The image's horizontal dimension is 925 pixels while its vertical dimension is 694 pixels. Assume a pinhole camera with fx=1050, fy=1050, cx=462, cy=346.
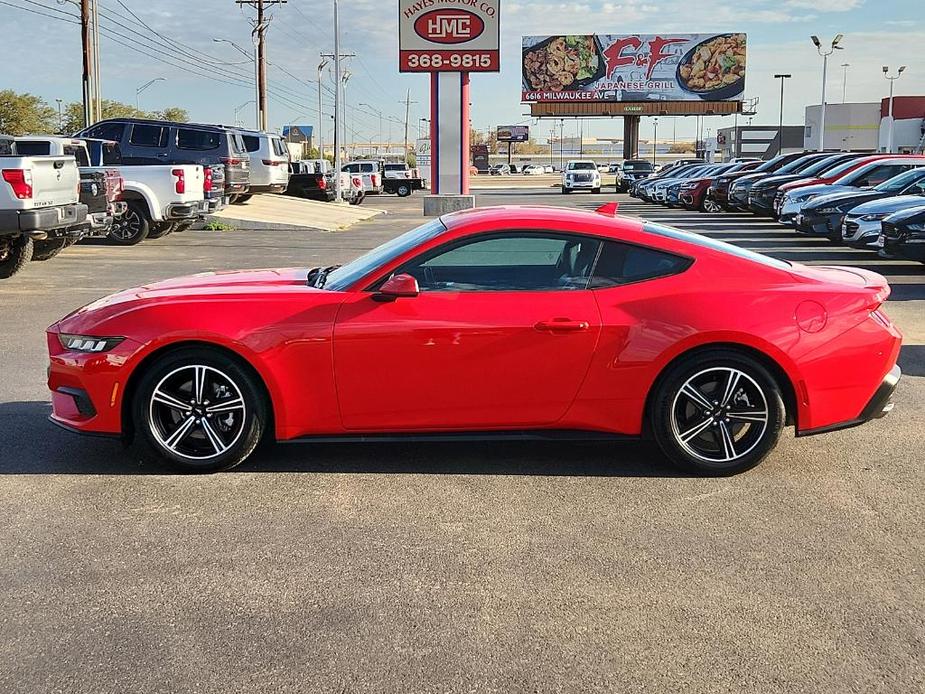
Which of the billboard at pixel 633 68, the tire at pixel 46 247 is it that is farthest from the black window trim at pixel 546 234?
the billboard at pixel 633 68

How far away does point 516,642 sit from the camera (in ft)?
12.1

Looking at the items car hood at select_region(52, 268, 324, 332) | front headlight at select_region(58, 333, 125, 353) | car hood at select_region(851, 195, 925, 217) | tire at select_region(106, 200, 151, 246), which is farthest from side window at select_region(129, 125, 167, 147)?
front headlight at select_region(58, 333, 125, 353)

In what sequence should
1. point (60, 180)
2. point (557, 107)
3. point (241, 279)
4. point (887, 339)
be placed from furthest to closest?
point (557, 107) < point (60, 180) < point (241, 279) < point (887, 339)

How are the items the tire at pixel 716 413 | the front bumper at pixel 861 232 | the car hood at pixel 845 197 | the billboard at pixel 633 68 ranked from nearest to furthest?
the tire at pixel 716 413
the front bumper at pixel 861 232
the car hood at pixel 845 197
the billboard at pixel 633 68

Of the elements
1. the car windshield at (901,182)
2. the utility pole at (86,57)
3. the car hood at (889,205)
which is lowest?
the car hood at (889,205)

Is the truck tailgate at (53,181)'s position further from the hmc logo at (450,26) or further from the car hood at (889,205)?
the hmc logo at (450,26)

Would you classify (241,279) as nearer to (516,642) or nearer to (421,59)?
(516,642)

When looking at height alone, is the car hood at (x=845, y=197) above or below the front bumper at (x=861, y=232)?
above

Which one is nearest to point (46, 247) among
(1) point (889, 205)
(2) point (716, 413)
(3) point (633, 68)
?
(2) point (716, 413)

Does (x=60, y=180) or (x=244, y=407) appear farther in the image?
(x=60, y=180)

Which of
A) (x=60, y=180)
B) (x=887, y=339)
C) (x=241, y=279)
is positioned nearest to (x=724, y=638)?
(x=887, y=339)

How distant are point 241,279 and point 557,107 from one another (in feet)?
258

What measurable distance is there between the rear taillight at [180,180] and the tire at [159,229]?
1.53 metres

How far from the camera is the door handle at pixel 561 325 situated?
545 centimetres
